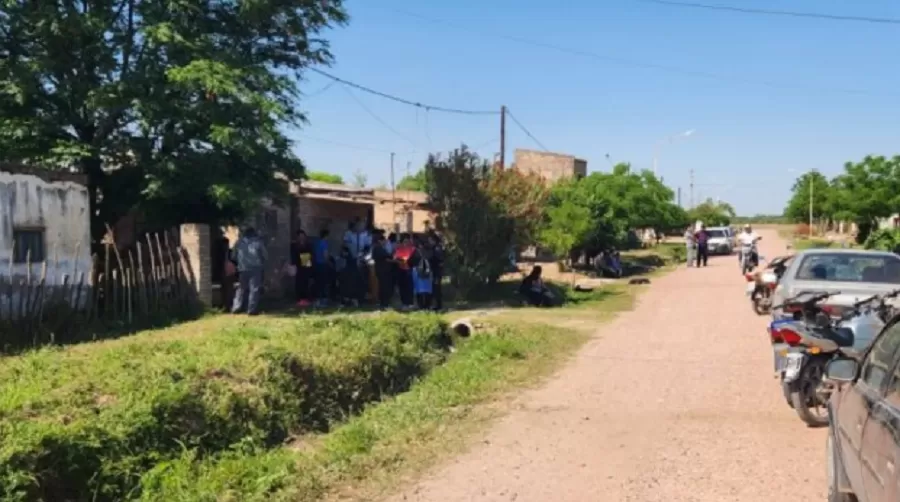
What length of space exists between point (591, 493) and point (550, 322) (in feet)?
36.6

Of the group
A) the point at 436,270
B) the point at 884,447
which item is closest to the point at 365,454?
the point at 884,447

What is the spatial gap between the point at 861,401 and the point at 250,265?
43.2 feet

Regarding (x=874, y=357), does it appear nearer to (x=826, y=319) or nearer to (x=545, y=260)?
(x=826, y=319)

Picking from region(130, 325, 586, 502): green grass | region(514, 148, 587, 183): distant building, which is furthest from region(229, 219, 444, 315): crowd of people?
region(514, 148, 587, 183): distant building

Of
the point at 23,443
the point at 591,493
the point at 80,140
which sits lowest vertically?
the point at 591,493

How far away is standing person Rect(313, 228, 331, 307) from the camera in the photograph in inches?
732

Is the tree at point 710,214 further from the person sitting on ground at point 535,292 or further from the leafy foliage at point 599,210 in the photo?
the person sitting on ground at point 535,292

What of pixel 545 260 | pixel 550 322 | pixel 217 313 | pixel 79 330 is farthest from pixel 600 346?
pixel 545 260

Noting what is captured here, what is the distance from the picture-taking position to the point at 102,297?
14977 millimetres

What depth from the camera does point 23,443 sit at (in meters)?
5.91

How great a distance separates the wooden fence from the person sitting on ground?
305 inches

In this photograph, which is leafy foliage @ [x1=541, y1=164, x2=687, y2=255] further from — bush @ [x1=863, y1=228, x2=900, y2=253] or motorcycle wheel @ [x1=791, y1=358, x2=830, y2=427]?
motorcycle wheel @ [x1=791, y1=358, x2=830, y2=427]

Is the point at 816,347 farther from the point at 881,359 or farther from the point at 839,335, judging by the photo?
the point at 881,359

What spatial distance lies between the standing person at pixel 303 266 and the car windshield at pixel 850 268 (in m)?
9.94
